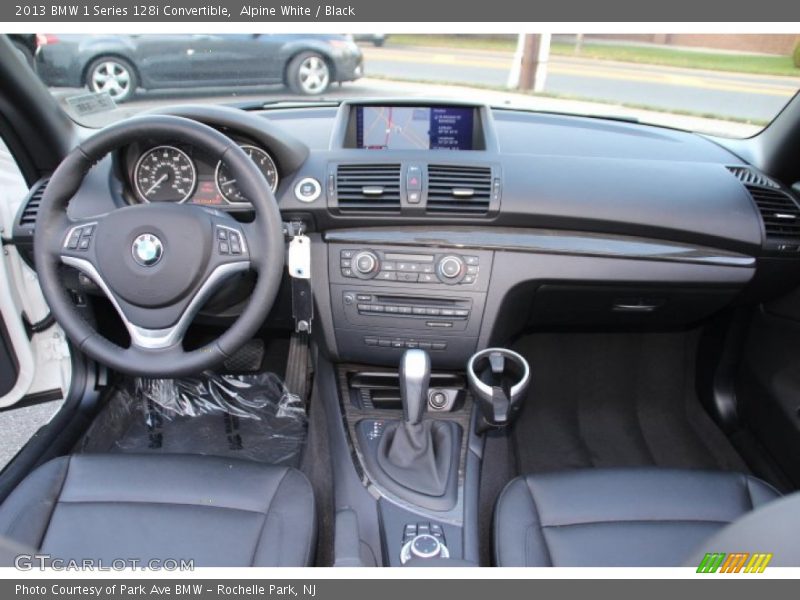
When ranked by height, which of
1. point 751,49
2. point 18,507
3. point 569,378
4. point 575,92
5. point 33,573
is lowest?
point 569,378

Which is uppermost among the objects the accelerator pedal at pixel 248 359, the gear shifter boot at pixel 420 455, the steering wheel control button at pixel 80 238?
the steering wheel control button at pixel 80 238

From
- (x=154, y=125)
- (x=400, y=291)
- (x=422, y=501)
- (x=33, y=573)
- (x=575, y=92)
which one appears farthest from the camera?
(x=575, y=92)

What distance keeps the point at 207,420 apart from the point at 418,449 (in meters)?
0.92

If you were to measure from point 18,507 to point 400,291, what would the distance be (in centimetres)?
112

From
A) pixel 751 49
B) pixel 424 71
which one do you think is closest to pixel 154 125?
pixel 424 71

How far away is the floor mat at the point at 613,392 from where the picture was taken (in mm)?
2459

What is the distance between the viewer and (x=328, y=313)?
6.38 ft

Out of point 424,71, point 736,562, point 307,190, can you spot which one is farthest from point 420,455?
point 424,71

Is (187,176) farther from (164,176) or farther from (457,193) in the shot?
(457,193)

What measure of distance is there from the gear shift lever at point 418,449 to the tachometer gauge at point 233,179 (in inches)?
25.8

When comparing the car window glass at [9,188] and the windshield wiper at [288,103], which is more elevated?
the windshield wiper at [288,103]

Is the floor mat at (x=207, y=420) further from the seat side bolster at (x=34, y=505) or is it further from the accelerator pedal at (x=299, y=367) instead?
the seat side bolster at (x=34, y=505)

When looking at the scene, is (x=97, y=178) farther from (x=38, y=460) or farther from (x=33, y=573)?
(x=33, y=573)

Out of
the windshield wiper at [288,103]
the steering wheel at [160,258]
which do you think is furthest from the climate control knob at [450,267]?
the windshield wiper at [288,103]
